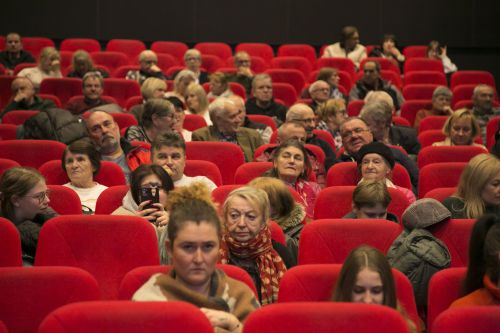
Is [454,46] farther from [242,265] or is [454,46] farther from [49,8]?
[242,265]

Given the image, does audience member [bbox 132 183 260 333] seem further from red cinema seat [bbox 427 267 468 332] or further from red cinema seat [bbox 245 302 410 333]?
red cinema seat [bbox 427 267 468 332]

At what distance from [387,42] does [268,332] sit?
27.8 ft

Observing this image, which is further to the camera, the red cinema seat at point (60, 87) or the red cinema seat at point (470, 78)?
the red cinema seat at point (470, 78)

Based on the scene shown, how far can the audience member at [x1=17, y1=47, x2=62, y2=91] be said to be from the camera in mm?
8742

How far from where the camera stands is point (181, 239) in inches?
113

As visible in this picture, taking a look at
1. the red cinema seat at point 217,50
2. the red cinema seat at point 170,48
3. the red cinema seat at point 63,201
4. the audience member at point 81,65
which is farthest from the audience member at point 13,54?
the red cinema seat at point 63,201

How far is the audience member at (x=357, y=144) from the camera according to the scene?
545 cm

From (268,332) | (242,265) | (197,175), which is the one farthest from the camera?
(197,175)

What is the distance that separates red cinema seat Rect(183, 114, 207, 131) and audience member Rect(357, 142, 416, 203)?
199cm

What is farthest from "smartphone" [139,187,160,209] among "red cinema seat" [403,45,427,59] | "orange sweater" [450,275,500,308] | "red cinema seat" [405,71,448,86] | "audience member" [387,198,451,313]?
"red cinema seat" [403,45,427,59]

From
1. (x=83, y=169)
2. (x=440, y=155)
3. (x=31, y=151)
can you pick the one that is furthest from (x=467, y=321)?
(x=31, y=151)

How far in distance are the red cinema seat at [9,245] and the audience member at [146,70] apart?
529cm

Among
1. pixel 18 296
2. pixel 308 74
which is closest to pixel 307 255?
pixel 18 296

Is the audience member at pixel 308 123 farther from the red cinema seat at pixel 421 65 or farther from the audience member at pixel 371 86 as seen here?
the red cinema seat at pixel 421 65
